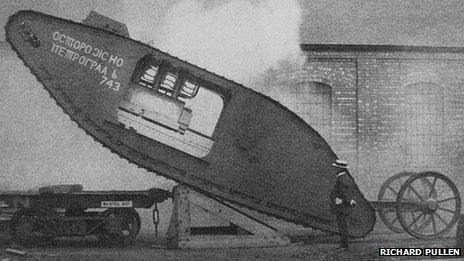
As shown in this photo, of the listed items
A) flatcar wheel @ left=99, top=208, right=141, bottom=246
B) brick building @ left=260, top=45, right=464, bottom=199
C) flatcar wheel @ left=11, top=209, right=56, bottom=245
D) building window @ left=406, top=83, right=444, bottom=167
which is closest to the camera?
flatcar wheel @ left=11, top=209, right=56, bottom=245

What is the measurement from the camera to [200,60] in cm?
1334

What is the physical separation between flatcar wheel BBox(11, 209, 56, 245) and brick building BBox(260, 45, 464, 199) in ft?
25.2

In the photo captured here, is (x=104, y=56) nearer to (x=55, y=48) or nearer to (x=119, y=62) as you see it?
(x=119, y=62)

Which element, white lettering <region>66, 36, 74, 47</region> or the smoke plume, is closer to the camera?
white lettering <region>66, 36, 74, 47</region>

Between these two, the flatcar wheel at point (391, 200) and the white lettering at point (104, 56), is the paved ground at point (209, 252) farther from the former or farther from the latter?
the white lettering at point (104, 56)

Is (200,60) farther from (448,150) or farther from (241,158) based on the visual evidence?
(448,150)

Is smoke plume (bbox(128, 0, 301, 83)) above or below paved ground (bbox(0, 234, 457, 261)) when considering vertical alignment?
above

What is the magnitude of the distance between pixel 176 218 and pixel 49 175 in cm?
668

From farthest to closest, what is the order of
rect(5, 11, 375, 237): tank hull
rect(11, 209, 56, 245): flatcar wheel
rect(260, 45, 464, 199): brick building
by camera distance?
rect(260, 45, 464, 199): brick building
rect(11, 209, 56, 245): flatcar wheel
rect(5, 11, 375, 237): tank hull

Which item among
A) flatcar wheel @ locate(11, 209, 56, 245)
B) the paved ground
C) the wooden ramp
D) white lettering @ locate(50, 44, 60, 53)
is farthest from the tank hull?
flatcar wheel @ locate(11, 209, 56, 245)

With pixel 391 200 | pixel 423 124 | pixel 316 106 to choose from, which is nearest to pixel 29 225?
pixel 391 200

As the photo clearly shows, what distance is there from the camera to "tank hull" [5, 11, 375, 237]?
8031 millimetres

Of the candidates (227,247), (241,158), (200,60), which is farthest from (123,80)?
(200,60)

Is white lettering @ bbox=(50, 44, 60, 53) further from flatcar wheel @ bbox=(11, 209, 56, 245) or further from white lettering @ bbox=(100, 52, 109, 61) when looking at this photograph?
flatcar wheel @ bbox=(11, 209, 56, 245)
